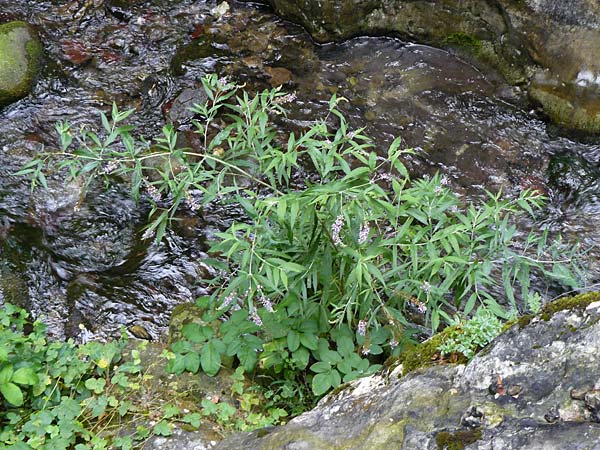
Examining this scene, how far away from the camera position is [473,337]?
2.42 meters

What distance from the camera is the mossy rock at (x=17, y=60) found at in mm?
6438

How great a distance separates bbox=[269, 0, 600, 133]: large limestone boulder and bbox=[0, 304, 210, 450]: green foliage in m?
4.71

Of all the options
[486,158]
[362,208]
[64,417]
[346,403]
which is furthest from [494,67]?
[64,417]

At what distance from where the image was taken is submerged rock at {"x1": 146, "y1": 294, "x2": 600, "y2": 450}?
193cm

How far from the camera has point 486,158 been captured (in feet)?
19.3

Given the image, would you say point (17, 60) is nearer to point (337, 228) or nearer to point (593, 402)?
point (337, 228)

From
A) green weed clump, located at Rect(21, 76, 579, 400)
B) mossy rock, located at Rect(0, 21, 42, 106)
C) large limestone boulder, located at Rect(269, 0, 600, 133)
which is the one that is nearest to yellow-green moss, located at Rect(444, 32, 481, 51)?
large limestone boulder, located at Rect(269, 0, 600, 133)

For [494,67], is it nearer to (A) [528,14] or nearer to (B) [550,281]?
(A) [528,14]

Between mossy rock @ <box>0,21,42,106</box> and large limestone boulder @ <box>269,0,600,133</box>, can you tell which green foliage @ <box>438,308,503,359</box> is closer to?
large limestone boulder @ <box>269,0,600,133</box>

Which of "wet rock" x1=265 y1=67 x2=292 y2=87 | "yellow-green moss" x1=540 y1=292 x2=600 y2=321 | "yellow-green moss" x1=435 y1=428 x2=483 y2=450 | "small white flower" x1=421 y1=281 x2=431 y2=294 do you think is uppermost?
"yellow-green moss" x1=540 y1=292 x2=600 y2=321

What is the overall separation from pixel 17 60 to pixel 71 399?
4.56 metres

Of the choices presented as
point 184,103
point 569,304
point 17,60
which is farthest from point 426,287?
point 17,60

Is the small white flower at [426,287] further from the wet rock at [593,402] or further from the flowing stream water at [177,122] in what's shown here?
the flowing stream water at [177,122]

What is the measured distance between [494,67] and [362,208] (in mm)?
4381
